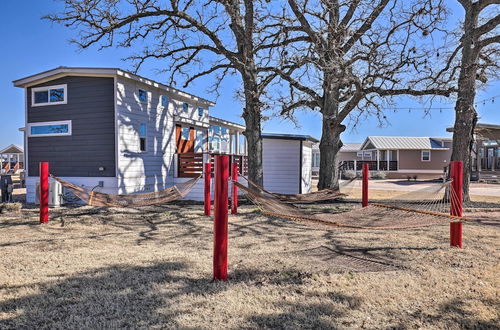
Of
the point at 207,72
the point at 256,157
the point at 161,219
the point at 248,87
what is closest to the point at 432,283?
the point at 161,219

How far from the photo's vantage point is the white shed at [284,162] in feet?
48.8

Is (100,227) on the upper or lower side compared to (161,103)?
lower

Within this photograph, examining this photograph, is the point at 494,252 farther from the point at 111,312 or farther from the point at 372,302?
→ the point at 111,312

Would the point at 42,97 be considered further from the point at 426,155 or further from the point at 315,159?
the point at 426,155

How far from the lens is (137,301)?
120 inches

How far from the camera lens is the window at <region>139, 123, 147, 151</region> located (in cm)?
1163

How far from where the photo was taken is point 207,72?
1246 cm

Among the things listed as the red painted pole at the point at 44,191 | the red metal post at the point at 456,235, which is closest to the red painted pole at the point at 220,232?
A: the red metal post at the point at 456,235

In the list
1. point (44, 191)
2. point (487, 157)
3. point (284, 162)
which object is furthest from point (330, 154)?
point (487, 157)

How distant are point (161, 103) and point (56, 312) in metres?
10.8

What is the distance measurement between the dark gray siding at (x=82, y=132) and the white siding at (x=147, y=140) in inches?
12.7

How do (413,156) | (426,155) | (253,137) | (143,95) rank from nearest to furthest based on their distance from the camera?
(253,137) → (143,95) → (426,155) → (413,156)

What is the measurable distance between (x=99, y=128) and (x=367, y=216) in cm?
Result: 912

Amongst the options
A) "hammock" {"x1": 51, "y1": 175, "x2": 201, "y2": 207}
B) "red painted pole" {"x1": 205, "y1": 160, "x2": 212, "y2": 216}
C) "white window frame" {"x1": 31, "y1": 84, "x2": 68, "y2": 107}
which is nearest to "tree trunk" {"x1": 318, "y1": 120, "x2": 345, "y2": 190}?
"red painted pole" {"x1": 205, "y1": 160, "x2": 212, "y2": 216}
